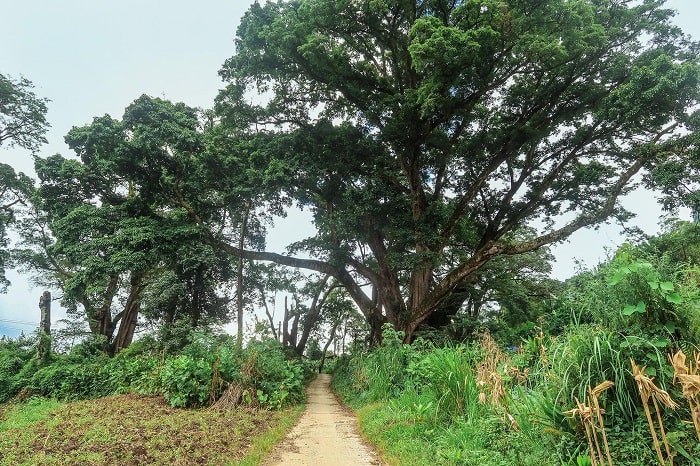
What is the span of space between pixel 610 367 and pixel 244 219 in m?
14.7

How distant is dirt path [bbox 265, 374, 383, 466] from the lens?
15.9 ft

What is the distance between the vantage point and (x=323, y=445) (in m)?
5.70

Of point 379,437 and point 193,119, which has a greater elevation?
point 193,119

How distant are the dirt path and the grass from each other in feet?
0.74

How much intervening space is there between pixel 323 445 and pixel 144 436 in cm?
247

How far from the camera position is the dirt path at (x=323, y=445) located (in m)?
4.86

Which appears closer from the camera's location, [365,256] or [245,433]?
[245,433]

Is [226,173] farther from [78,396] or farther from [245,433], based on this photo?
[245,433]

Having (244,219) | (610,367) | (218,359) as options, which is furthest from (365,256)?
(610,367)

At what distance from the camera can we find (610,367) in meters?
3.27

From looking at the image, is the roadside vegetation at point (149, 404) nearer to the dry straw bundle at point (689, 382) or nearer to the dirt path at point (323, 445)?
the dirt path at point (323, 445)

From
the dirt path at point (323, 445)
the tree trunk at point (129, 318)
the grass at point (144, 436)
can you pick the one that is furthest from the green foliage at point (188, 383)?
the tree trunk at point (129, 318)

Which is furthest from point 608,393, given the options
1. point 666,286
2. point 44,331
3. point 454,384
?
point 44,331

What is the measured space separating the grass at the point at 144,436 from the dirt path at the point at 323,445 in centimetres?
23
